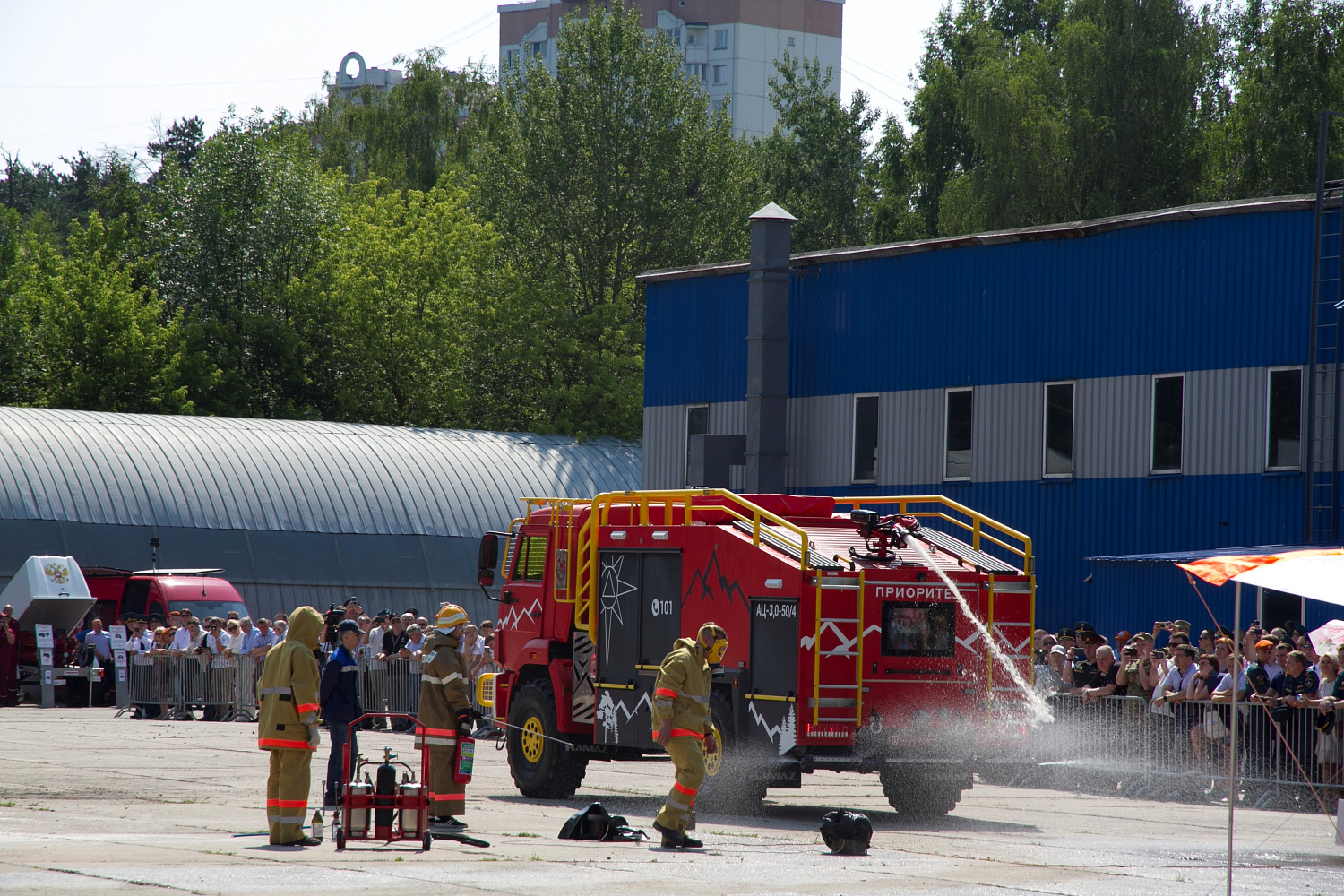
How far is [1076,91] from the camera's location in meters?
47.2

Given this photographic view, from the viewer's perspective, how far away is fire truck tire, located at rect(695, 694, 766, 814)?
1599 cm

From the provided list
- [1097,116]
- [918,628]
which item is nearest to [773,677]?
[918,628]

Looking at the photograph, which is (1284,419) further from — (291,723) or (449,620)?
(291,723)

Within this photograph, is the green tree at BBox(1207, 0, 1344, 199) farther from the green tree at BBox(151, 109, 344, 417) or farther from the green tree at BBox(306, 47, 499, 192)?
the green tree at BBox(306, 47, 499, 192)

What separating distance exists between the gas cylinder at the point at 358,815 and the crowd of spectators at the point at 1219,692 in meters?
8.55

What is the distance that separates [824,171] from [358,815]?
59.0 m

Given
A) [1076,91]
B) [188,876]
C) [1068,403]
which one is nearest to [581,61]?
[1076,91]

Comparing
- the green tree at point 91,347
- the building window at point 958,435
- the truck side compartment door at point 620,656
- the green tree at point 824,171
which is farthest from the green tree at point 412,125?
the truck side compartment door at point 620,656

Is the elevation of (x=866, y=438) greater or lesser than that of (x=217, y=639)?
greater

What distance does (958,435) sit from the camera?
1171 inches

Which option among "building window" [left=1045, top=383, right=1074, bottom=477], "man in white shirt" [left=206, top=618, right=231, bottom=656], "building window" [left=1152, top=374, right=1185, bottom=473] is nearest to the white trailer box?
"man in white shirt" [left=206, top=618, right=231, bottom=656]

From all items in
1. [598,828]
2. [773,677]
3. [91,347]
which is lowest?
[598,828]

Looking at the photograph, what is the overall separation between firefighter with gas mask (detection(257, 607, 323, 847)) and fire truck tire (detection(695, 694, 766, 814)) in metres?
4.00

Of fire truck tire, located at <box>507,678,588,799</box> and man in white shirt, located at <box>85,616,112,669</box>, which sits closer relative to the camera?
fire truck tire, located at <box>507,678,588,799</box>
